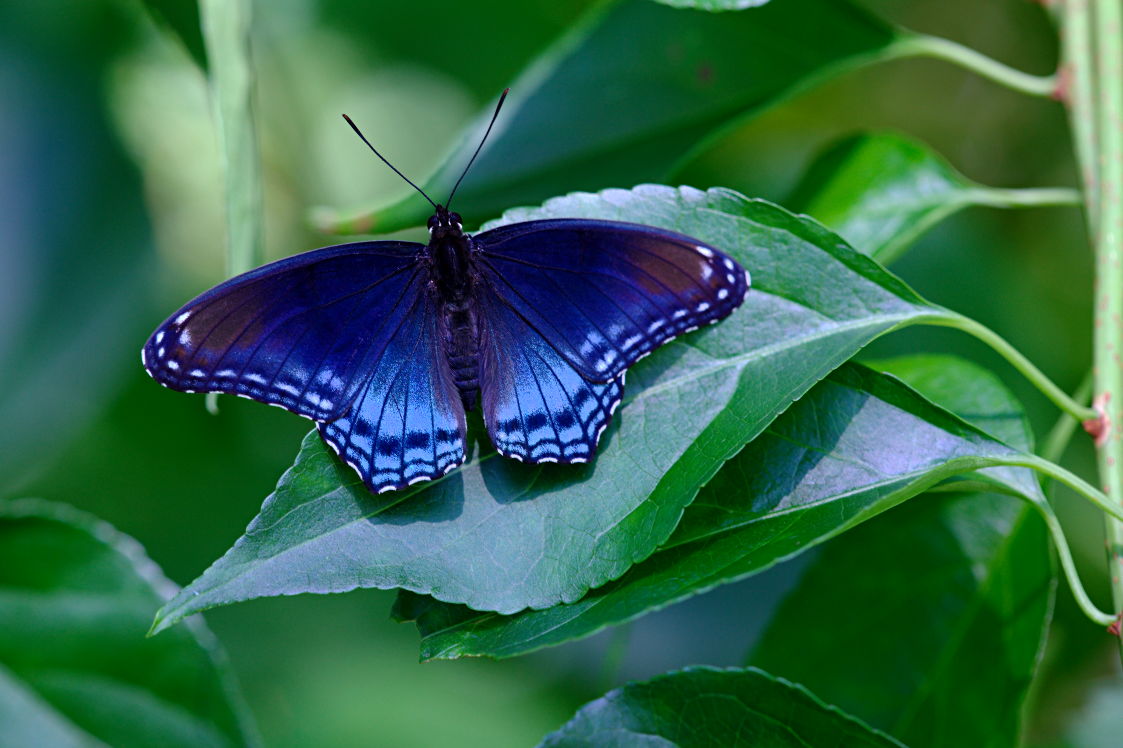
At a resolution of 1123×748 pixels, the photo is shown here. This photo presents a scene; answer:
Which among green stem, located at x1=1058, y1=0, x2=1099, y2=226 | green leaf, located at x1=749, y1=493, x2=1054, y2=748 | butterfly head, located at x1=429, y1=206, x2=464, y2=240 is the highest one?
green stem, located at x1=1058, y1=0, x2=1099, y2=226

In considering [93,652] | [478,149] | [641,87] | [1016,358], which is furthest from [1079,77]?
[93,652]

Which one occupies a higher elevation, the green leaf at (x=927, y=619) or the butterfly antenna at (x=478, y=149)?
the butterfly antenna at (x=478, y=149)

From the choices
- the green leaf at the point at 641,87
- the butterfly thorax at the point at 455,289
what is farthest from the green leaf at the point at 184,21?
the butterfly thorax at the point at 455,289

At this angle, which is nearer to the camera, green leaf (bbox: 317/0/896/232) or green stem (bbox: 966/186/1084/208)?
green stem (bbox: 966/186/1084/208)

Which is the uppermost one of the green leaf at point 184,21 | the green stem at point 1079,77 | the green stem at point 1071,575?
the green leaf at point 184,21

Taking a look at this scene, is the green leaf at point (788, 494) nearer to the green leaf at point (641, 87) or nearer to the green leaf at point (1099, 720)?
the green leaf at point (641, 87)

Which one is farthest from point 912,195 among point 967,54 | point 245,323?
point 245,323

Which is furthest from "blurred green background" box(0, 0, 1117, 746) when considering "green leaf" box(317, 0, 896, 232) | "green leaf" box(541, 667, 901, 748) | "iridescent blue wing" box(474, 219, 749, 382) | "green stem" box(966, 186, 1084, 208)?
"green leaf" box(541, 667, 901, 748)

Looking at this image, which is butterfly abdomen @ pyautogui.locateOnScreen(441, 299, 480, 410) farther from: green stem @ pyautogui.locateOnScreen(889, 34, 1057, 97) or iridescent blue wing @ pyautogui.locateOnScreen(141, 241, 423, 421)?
green stem @ pyautogui.locateOnScreen(889, 34, 1057, 97)
